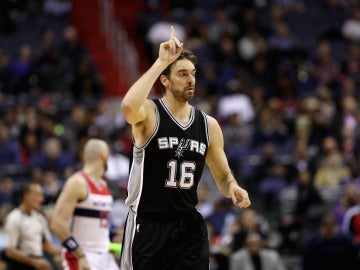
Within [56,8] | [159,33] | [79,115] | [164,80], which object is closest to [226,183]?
[164,80]

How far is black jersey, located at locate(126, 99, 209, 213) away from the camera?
7.11 m

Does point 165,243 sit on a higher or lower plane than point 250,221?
lower

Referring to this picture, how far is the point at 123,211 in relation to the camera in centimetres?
1509

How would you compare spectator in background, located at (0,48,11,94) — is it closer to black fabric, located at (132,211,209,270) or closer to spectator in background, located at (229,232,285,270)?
spectator in background, located at (229,232,285,270)

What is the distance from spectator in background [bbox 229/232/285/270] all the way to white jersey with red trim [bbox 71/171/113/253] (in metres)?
4.28

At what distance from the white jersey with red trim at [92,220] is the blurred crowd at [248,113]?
→ 4365 millimetres

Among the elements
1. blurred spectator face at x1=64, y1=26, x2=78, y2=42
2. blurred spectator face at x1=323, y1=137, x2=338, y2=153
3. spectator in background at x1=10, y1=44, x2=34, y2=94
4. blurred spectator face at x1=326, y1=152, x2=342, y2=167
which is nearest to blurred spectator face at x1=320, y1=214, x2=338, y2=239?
blurred spectator face at x1=326, y1=152, x2=342, y2=167

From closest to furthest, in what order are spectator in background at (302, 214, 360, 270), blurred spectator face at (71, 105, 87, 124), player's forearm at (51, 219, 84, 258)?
player's forearm at (51, 219, 84, 258)
spectator in background at (302, 214, 360, 270)
blurred spectator face at (71, 105, 87, 124)

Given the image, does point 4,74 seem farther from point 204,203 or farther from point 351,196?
point 351,196

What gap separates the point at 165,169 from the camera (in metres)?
7.12

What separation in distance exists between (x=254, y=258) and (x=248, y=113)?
683 centimetres

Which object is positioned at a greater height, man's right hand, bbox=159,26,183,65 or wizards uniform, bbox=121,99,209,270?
man's right hand, bbox=159,26,183,65

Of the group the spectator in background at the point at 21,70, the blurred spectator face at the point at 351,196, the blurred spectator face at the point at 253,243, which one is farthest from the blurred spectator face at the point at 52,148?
the blurred spectator face at the point at 351,196

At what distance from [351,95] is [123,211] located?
6.46 metres
